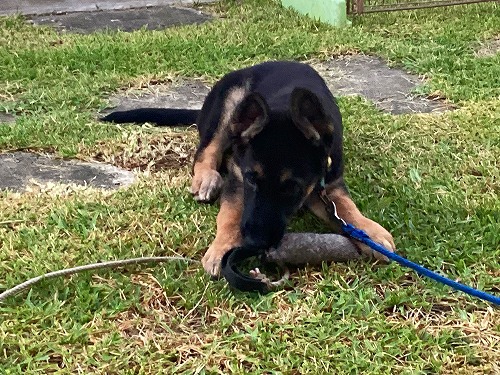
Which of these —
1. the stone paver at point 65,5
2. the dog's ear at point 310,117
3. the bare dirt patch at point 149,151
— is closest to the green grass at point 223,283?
the bare dirt patch at point 149,151

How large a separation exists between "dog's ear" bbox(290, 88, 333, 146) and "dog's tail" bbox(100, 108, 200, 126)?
1700 mm

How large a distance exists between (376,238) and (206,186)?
37.7 inches

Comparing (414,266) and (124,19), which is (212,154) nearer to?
(414,266)

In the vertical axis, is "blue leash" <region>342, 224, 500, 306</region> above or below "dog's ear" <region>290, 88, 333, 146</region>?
below

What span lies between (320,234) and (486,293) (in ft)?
2.34

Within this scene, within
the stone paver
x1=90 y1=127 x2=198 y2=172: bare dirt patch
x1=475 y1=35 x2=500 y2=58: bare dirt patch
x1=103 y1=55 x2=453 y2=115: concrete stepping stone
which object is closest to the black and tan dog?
x1=90 y1=127 x2=198 y2=172: bare dirt patch

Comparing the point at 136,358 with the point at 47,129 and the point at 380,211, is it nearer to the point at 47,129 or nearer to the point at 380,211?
the point at 380,211

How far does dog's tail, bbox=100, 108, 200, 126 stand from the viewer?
15.0ft

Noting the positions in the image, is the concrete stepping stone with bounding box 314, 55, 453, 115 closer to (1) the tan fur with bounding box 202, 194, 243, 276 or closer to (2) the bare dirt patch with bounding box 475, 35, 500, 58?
(2) the bare dirt patch with bounding box 475, 35, 500, 58

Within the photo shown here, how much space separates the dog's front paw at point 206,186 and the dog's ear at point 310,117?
29.9 inches

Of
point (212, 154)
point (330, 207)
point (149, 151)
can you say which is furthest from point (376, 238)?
point (149, 151)

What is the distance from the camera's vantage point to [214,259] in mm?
2912

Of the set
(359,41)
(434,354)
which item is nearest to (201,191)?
(434,354)

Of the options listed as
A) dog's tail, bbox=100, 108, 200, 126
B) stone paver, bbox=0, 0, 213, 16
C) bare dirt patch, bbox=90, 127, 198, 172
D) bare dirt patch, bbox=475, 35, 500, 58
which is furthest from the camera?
stone paver, bbox=0, 0, 213, 16
